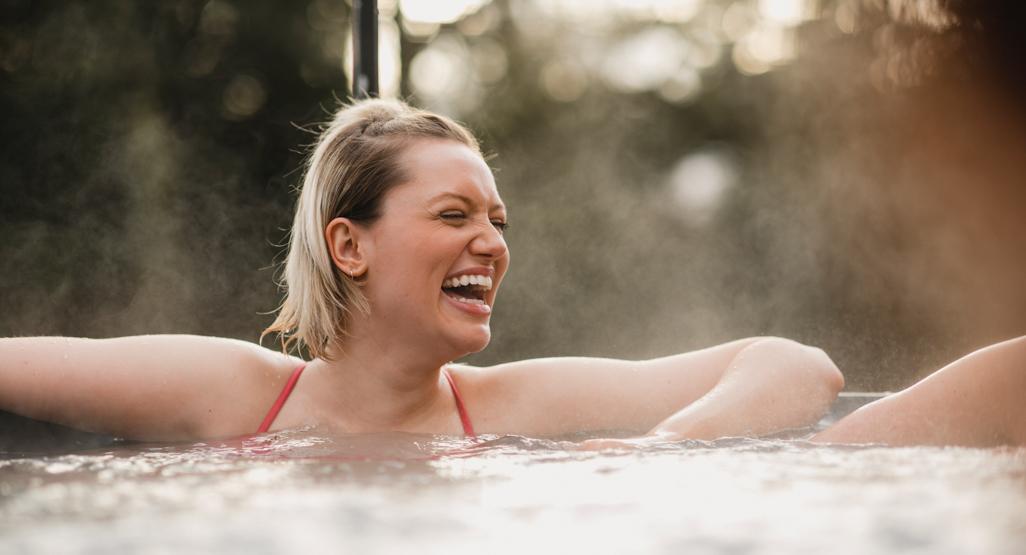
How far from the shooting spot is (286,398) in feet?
6.15

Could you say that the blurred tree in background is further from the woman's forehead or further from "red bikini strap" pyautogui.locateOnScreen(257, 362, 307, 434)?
the woman's forehead

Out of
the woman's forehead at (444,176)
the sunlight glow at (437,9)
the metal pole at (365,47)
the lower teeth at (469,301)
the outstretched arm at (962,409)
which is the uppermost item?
the sunlight glow at (437,9)

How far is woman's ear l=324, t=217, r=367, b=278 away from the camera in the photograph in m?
1.84

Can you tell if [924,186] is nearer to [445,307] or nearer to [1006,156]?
[1006,156]

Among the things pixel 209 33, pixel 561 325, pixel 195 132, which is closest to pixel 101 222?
pixel 195 132

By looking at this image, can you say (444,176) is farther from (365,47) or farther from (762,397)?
(365,47)

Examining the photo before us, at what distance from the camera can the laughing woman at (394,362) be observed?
1732 millimetres

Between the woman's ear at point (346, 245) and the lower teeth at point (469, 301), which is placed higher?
the woman's ear at point (346, 245)

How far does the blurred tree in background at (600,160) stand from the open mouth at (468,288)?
209cm

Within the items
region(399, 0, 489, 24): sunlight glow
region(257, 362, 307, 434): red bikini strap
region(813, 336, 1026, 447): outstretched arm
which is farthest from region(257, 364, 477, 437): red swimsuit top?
region(399, 0, 489, 24): sunlight glow

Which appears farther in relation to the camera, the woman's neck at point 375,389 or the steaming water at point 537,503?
the woman's neck at point 375,389

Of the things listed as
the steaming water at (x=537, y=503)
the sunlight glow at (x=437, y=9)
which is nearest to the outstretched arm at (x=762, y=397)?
the steaming water at (x=537, y=503)

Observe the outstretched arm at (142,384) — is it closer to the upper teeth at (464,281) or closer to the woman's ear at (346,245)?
the woman's ear at (346,245)

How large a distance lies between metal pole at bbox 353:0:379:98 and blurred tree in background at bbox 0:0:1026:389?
909 mm
